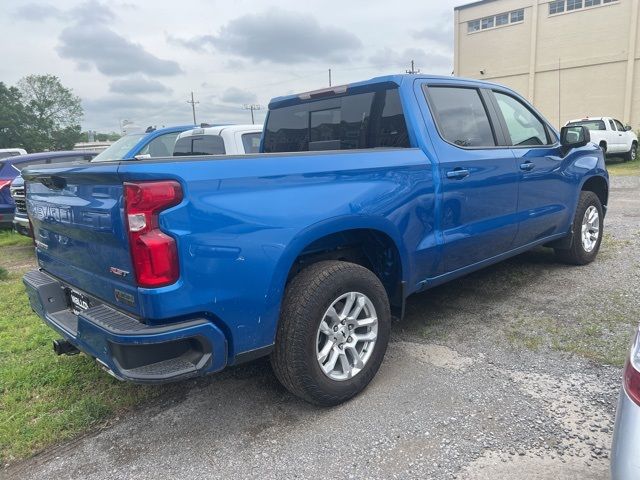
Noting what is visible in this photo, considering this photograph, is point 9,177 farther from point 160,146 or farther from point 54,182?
point 54,182

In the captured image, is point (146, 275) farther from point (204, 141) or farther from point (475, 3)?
point (475, 3)

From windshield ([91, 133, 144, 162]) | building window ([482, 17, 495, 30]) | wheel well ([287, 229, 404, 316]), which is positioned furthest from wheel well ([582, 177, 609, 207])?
building window ([482, 17, 495, 30])

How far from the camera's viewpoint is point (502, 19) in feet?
114

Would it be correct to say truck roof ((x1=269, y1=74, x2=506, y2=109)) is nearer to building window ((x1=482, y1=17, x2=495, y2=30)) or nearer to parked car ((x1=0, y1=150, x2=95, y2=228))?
parked car ((x1=0, y1=150, x2=95, y2=228))

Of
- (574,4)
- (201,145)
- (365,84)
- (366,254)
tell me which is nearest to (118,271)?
(366,254)

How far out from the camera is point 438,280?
3717 millimetres

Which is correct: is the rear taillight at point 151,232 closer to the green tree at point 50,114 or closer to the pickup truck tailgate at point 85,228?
the pickup truck tailgate at point 85,228

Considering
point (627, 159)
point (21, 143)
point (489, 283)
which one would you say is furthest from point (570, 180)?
point (21, 143)

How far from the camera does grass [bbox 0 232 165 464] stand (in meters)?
2.86

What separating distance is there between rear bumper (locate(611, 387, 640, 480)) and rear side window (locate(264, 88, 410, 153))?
228cm

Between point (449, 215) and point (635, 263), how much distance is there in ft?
10.7

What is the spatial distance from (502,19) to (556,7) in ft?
12.0

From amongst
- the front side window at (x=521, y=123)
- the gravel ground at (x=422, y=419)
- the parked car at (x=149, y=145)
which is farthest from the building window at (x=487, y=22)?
the gravel ground at (x=422, y=419)

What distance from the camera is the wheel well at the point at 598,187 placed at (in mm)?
5633
